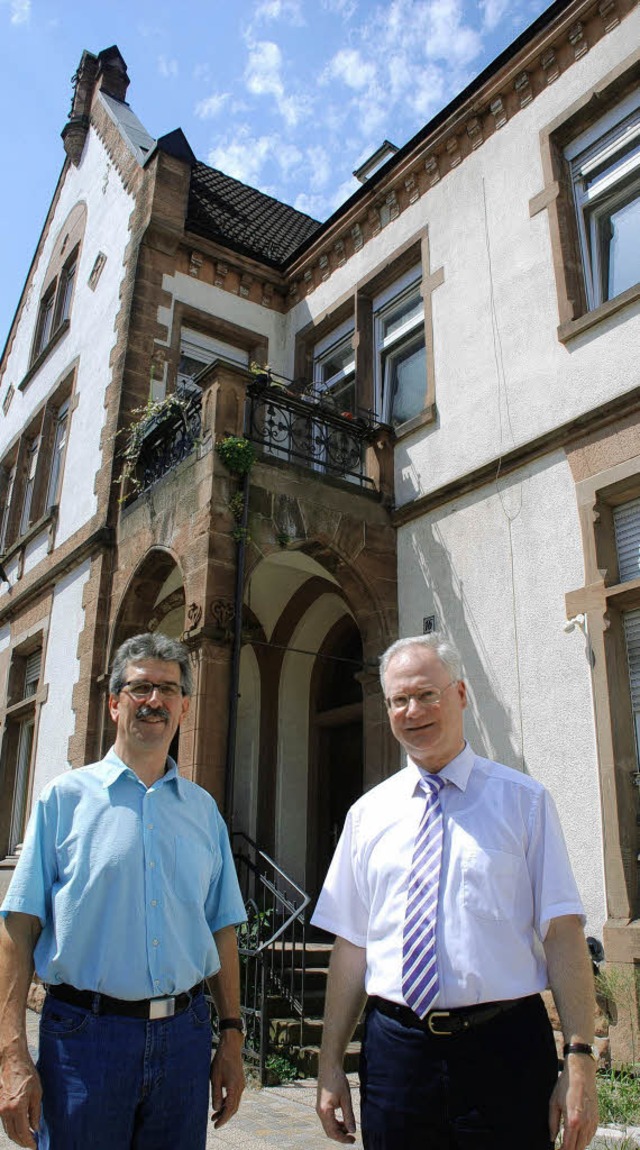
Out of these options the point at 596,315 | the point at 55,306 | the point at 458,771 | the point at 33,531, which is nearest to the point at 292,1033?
the point at 458,771

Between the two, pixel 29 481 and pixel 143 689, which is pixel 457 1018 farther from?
pixel 29 481

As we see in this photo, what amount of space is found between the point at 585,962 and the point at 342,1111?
0.79 meters

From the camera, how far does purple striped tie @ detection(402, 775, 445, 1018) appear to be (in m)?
2.21

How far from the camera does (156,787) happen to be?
8.91 ft

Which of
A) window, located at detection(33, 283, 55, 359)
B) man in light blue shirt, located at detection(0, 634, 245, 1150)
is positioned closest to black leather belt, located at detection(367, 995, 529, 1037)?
man in light blue shirt, located at detection(0, 634, 245, 1150)

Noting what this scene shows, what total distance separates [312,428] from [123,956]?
7063mm

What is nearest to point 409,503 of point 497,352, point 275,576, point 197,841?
point 497,352

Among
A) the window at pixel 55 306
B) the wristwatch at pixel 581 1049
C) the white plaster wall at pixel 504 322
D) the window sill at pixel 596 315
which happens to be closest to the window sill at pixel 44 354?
the window at pixel 55 306

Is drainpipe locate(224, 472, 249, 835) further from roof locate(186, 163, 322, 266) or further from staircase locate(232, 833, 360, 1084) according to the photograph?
roof locate(186, 163, 322, 266)

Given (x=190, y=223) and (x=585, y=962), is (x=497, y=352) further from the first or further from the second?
(x=585, y=962)

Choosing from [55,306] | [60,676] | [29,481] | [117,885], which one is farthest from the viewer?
[55,306]

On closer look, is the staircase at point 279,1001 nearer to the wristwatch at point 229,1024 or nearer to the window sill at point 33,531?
the wristwatch at point 229,1024

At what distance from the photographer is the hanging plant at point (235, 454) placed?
761 centimetres

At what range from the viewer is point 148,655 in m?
2.89
